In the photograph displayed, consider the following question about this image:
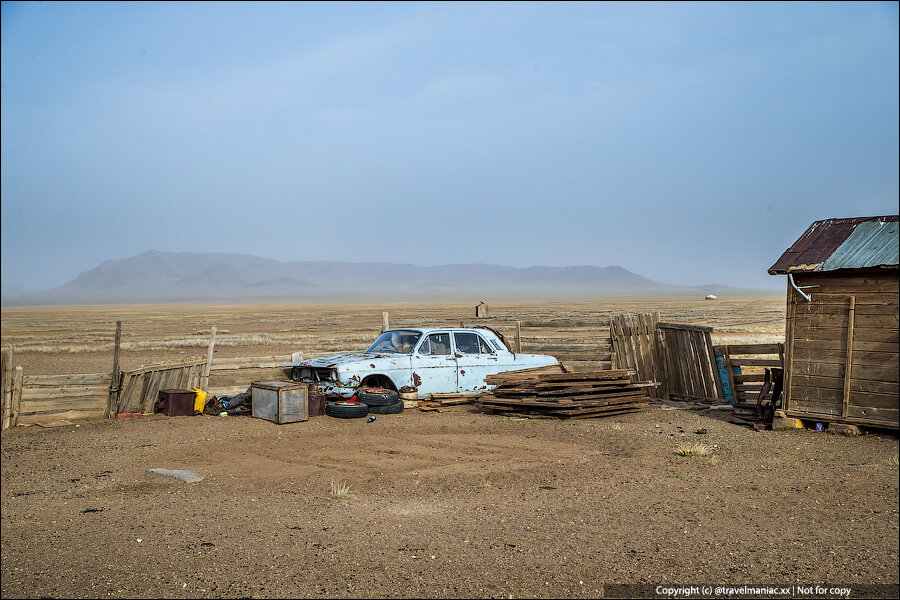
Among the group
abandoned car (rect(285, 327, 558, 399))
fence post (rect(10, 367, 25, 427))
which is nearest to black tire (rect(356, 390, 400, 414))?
abandoned car (rect(285, 327, 558, 399))

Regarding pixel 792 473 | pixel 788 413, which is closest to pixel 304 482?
pixel 792 473

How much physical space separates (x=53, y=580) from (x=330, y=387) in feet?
24.3

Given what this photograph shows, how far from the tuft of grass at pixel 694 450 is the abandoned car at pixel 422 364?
15.1ft

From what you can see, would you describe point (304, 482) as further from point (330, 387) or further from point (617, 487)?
point (330, 387)

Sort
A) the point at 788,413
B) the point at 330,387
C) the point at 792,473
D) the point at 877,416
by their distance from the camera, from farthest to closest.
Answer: the point at 330,387
the point at 788,413
the point at 877,416
the point at 792,473

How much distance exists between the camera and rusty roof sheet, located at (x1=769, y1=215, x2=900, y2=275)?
892cm

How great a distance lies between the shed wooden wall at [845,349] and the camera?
8.97 meters

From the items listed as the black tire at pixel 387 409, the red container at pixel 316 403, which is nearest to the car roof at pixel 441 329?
the black tire at pixel 387 409

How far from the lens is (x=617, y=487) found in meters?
6.95

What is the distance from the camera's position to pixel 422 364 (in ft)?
40.5

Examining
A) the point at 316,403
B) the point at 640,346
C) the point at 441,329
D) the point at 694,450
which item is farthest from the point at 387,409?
the point at 640,346

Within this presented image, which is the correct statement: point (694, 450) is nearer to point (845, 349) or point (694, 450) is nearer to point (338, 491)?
point (845, 349)

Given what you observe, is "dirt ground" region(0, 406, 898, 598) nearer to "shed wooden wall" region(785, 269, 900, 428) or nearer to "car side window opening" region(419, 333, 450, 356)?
"shed wooden wall" region(785, 269, 900, 428)

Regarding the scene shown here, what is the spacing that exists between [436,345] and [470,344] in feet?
2.48
